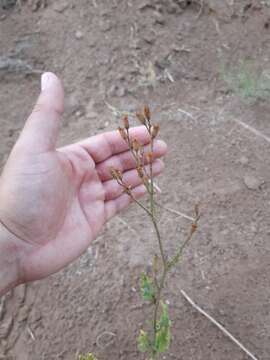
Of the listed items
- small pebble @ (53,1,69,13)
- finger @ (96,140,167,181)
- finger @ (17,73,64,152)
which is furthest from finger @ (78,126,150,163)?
small pebble @ (53,1,69,13)

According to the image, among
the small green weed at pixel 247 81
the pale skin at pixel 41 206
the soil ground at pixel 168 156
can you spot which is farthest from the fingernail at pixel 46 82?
the small green weed at pixel 247 81

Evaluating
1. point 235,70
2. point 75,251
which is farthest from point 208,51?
point 75,251

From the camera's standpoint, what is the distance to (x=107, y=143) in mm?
2451

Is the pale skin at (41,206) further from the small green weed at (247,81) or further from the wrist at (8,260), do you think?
the small green weed at (247,81)

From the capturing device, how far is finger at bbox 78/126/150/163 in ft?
7.90

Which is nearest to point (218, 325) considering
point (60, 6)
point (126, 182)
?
point (126, 182)

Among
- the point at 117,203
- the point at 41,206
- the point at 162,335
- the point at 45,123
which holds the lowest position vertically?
the point at 117,203

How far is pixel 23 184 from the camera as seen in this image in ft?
6.61

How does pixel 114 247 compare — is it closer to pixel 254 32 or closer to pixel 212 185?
pixel 212 185

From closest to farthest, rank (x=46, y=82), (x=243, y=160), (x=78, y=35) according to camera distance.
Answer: (x=46, y=82)
(x=243, y=160)
(x=78, y=35)

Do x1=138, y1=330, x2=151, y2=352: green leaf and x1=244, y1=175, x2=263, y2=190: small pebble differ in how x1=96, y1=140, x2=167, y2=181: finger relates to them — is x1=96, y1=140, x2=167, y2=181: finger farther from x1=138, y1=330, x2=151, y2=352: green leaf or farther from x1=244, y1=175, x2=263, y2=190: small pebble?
x1=138, y1=330, x2=151, y2=352: green leaf

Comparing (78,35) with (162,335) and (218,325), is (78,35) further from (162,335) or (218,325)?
(162,335)

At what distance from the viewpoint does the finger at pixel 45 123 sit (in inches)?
80.0

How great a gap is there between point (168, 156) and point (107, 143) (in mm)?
732
